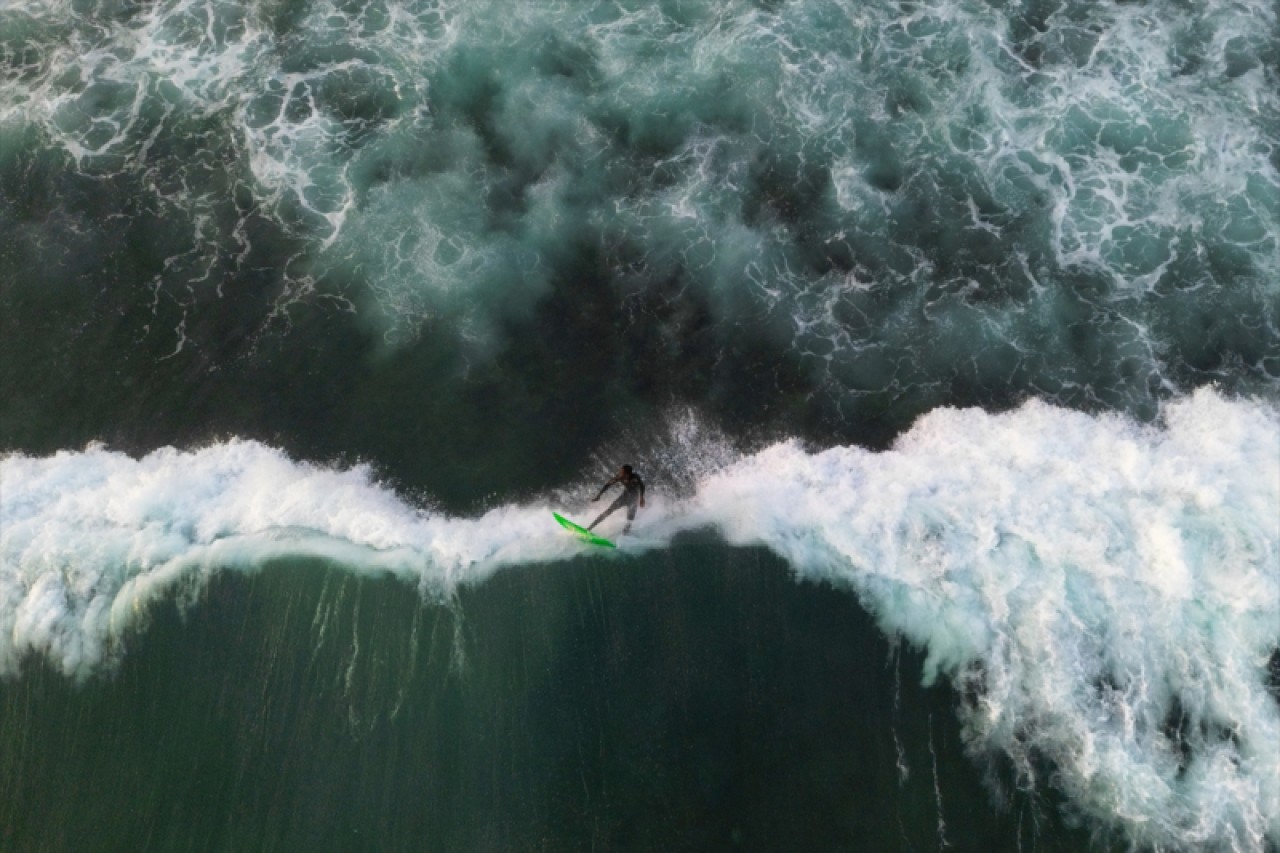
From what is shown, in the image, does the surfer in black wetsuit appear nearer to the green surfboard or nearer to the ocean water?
the green surfboard

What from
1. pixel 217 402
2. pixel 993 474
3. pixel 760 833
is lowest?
pixel 760 833

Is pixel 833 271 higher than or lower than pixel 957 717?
higher

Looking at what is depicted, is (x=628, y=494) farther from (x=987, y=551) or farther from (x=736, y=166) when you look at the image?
(x=736, y=166)

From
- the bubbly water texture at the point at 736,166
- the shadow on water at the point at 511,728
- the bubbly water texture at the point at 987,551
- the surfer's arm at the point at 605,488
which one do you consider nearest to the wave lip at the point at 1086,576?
the bubbly water texture at the point at 987,551

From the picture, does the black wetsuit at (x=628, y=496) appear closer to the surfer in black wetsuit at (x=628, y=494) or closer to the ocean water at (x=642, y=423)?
the surfer in black wetsuit at (x=628, y=494)

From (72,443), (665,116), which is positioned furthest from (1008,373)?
(72,443)

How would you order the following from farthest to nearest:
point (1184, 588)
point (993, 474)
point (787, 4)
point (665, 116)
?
1. point (787, 4)
2. point (665, 116)
3. point (993, 474)
4. point (1184, 588)

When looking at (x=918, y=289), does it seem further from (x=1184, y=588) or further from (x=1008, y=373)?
(x=1184, y=588)

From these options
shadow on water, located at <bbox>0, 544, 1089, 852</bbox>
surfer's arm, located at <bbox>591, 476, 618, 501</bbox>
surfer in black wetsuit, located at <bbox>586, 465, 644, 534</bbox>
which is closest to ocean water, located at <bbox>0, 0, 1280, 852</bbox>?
shadow on water, located at <bbox>0, 544, 1089, 852</bbox>
